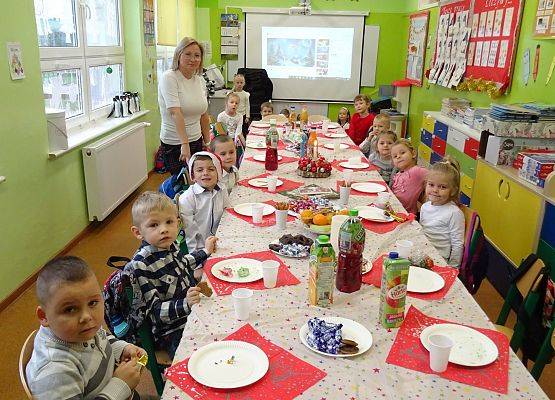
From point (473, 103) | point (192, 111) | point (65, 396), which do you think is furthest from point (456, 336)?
point (473, 103)

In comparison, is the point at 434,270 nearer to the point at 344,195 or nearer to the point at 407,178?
the point at 344,195

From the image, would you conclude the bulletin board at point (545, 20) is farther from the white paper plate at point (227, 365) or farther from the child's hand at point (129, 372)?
the child's hand at point (129, 372)

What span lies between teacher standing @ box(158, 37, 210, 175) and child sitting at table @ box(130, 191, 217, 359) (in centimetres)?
175

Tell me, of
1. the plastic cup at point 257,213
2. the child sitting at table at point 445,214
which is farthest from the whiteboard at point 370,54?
the plastic cup at point 257,213

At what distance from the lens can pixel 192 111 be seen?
3.61m

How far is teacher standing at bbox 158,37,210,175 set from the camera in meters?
3.39

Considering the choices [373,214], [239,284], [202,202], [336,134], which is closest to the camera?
[239,284]

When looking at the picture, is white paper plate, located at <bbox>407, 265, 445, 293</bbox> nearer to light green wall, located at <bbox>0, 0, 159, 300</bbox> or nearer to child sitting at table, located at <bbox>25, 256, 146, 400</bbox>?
child sitting at table, located at <bbox>25, 256, 146, 400</bbox>

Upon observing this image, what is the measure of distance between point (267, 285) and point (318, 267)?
0.25 m

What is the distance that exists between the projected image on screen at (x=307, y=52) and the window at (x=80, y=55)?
127 inches

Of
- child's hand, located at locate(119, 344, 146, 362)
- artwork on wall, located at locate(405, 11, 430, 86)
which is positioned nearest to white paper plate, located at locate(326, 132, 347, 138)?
artwork on wall, located at locate(405, 11, 430, 86)

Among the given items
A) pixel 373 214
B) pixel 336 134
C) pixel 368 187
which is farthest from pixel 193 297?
pixel 336 134

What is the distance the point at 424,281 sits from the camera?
1690 mm

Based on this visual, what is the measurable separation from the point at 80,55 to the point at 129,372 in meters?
3.60
